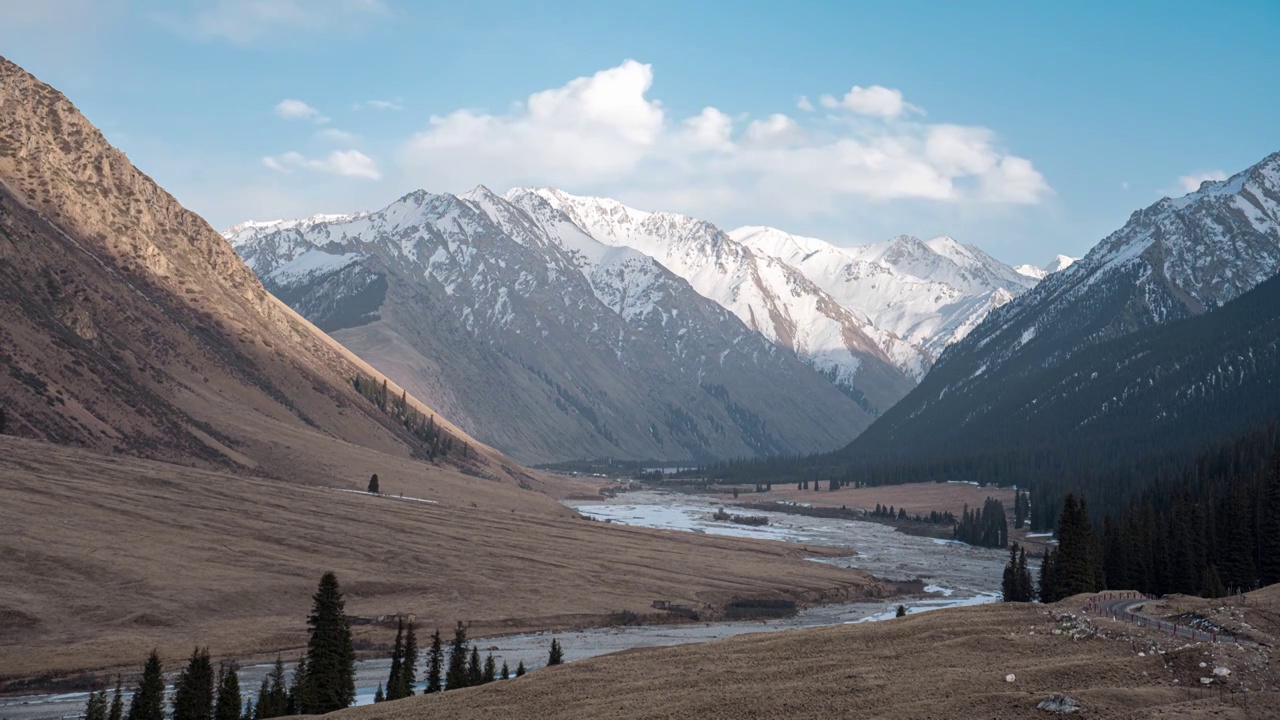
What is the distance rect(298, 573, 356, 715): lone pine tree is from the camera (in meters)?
70.4

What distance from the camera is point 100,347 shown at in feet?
626

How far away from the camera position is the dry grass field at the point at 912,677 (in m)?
41.0

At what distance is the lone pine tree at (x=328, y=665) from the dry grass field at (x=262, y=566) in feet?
79.9

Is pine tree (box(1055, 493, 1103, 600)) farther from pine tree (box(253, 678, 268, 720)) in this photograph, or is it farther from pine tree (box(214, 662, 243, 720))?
pine tree (box(214, 662, 243, 720))

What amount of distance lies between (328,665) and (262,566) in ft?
181

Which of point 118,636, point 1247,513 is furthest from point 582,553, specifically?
point 1247,513

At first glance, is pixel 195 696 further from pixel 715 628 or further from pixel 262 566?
pixel 715 628

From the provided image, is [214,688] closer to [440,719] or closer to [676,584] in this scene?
[440,719]

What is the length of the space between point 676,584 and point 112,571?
64941 mm

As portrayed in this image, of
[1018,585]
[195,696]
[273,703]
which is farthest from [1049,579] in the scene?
[195,696]

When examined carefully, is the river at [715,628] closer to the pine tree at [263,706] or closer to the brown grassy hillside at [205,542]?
the brown grassy hillside at [205,542]

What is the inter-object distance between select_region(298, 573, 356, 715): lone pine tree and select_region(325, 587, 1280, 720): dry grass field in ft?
43.7

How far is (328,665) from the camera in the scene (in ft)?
236

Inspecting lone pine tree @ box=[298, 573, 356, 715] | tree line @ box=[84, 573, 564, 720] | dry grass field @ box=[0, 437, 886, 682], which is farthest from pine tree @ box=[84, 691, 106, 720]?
dry grass field @ box=[0, 437, 886, 682]
